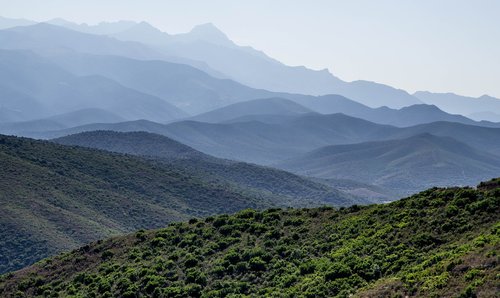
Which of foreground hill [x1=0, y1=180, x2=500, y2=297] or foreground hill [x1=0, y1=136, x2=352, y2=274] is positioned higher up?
foreground hill [x1=0, y1=180, x2=500, y2=297]

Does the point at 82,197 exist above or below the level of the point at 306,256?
below

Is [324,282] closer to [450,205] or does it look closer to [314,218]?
[450,205]

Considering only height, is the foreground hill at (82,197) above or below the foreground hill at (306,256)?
below

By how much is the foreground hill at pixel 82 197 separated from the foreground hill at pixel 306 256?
44.1m

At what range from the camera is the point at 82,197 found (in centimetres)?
11331

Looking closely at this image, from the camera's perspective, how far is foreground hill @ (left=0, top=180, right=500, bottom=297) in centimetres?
2558

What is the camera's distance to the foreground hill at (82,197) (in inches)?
3514

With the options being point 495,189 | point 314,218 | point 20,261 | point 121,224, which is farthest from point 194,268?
point 121,224

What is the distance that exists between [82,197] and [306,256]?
8626cm

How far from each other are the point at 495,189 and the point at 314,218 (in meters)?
13.4

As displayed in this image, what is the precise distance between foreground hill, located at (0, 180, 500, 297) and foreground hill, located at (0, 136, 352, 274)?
145 ft

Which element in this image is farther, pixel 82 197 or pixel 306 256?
pixel 82 197

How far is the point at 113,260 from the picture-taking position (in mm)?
43094

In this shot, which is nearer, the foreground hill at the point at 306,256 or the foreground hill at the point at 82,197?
the foreground hill at the point at 306,256
